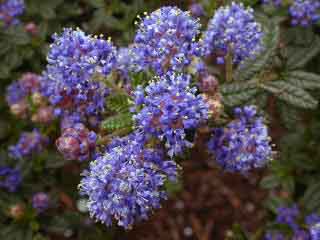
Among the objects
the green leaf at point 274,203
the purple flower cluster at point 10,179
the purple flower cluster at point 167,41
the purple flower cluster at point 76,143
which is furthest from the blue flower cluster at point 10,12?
the green leaf at point 274,203

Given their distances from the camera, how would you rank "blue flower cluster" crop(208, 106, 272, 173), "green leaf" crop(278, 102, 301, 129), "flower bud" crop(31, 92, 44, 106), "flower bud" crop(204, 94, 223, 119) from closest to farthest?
"flower bud" crop(204, 94, 223, 119)
"blue flower cluster" crop(208, 106, 272, 173)
"green leaf" crop(278, 102, 301, 129)
"flower bud" crop(31, 92, 44, 106)

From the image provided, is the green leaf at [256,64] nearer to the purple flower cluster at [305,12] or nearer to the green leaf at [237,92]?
the green leaf at [237,92]

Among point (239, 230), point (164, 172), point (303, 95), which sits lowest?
point (239, 230)

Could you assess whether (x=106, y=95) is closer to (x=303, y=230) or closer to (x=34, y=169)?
(x=34, y=169)

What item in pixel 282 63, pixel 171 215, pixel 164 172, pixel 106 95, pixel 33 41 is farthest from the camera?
pixel 171 215

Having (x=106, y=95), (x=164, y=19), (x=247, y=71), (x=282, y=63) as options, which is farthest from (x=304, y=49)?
(x=106, y=95)

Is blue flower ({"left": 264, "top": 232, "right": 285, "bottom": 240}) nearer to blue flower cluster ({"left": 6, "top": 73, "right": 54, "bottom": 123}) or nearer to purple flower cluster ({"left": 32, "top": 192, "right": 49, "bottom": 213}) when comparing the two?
purple flower cluster ({"left": 32, "top": 192, "right": 49, "bottom": 213})

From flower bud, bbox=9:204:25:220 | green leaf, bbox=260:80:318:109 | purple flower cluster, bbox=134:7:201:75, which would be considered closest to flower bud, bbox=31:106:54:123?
flower bud, bbox=9:204:25:220

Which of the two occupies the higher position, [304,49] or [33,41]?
[33,41]
